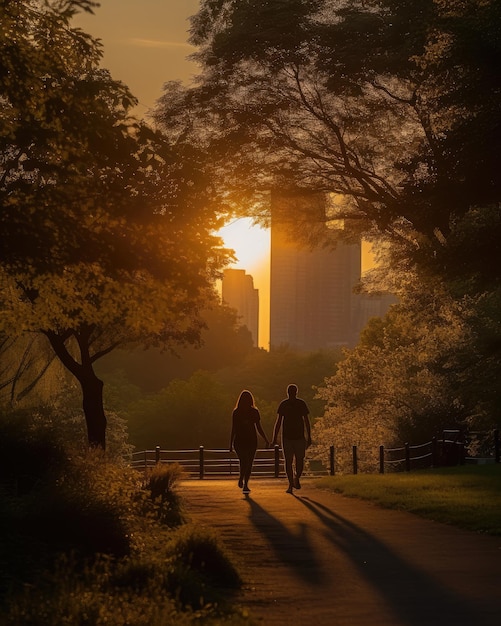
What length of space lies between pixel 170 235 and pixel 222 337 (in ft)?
420

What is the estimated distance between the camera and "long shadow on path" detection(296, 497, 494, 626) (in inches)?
385

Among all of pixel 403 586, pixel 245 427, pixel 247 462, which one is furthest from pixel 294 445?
pixel 403 586

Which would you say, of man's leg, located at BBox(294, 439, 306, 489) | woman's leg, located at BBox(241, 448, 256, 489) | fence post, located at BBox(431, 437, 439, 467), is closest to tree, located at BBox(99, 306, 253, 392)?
fence post, located at BBox(431, 437, 439, 467)

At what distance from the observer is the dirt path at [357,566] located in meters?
10.0

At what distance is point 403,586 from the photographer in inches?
450

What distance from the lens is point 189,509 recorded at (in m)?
20.1

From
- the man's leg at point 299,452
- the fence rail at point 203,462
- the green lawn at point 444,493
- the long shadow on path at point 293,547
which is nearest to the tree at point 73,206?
the long shadow on path at point 293,547

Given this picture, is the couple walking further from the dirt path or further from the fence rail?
the dirt path

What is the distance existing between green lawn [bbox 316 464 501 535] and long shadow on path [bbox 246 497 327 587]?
233 cm

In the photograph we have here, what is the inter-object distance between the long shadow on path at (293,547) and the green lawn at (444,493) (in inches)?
91.9

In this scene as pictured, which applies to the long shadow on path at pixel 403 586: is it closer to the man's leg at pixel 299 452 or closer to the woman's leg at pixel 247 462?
the man's leg at pixel 299 452

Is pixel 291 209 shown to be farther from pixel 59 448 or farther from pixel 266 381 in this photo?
pixel 266 381

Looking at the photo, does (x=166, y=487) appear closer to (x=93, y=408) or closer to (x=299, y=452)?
(x=299, y=452)

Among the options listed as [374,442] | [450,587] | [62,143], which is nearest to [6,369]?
[374,442]
